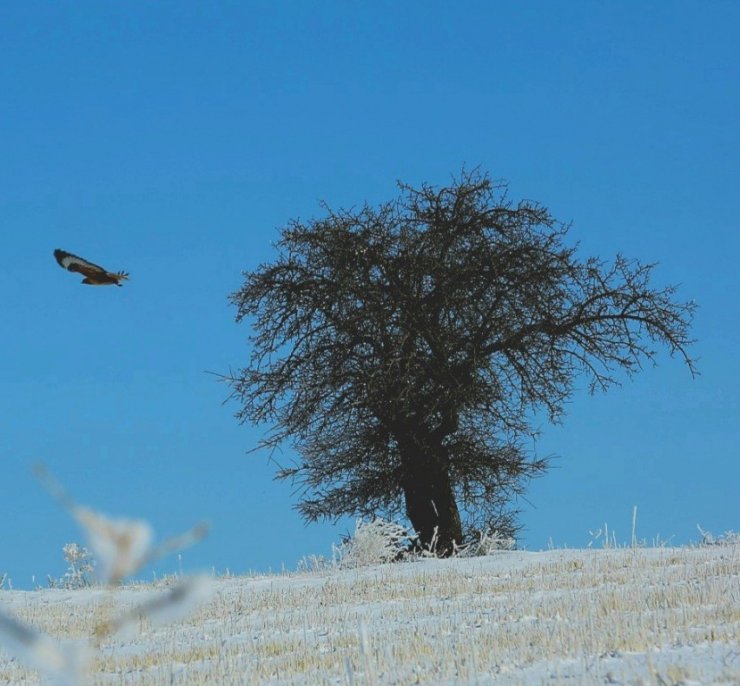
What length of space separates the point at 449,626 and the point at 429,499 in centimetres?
1039

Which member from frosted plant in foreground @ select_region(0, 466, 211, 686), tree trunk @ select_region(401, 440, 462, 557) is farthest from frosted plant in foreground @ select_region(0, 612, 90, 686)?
tree trunk @ select_region(401, 440, 462, 557)

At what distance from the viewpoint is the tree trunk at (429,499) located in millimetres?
18656

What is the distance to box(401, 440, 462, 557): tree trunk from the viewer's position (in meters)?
18.7

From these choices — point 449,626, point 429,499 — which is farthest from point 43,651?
point 429,499

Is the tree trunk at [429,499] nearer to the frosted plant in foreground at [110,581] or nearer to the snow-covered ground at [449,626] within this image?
the snow-covered ground at [449,626]

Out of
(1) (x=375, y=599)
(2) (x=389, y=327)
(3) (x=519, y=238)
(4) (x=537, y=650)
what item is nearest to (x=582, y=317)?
(3) (x=519, y=238)

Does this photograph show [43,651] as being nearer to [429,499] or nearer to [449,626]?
[449,626]

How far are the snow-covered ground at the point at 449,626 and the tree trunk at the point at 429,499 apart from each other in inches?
141

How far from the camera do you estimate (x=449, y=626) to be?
8508 millimetres

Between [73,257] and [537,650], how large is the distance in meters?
4.56

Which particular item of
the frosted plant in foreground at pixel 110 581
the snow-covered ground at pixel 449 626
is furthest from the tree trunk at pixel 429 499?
the frosted plant in foreground at pixel 110 581

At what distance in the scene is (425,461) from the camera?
18.6 metres

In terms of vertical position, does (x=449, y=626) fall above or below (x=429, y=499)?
below

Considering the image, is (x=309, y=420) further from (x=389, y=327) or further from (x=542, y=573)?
(x=542, y=573)
